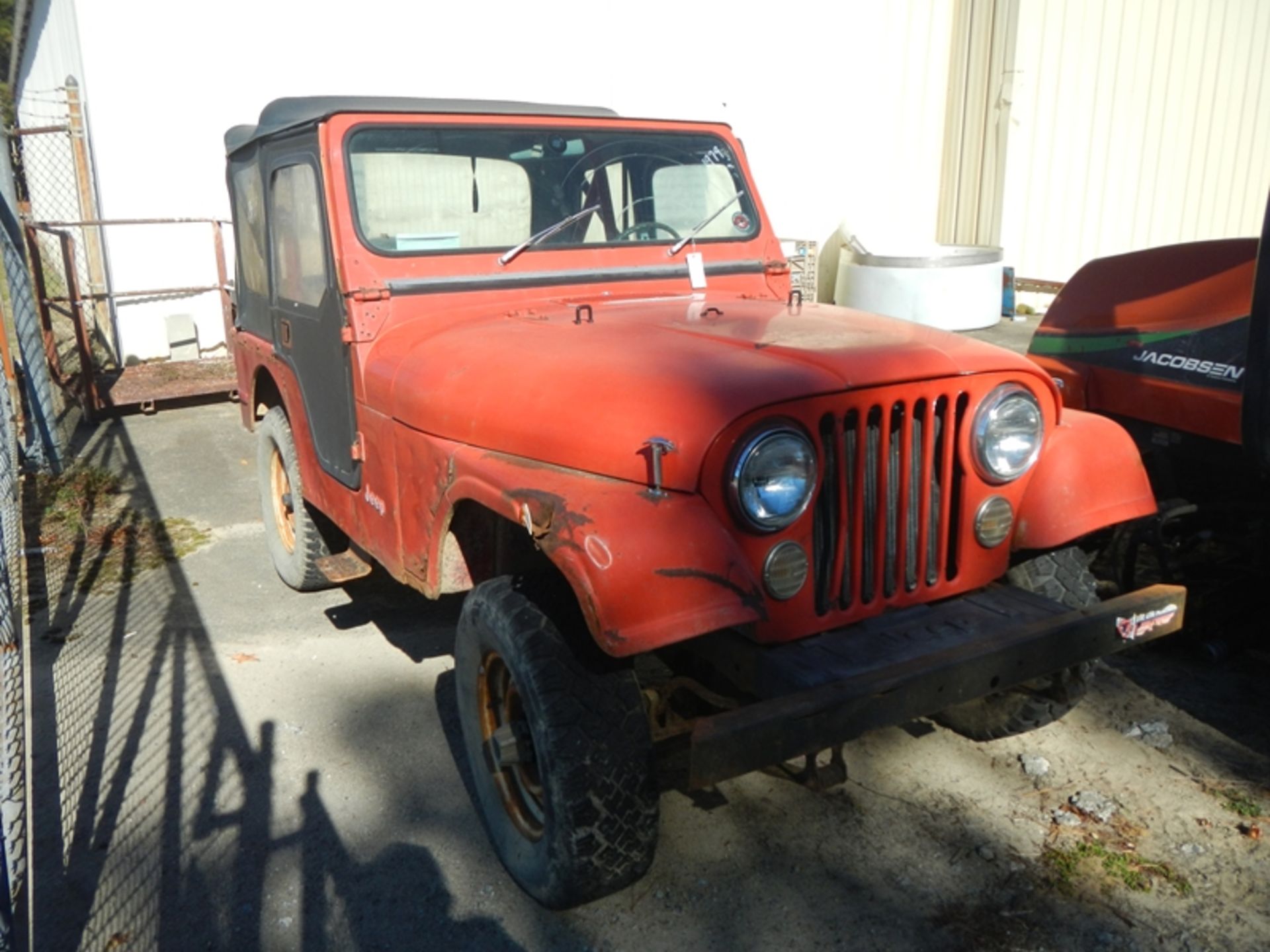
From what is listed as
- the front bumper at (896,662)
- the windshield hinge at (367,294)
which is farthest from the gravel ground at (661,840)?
the windshield hinge at (367,294)

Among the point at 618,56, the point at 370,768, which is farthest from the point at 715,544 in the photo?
the point at 618,56

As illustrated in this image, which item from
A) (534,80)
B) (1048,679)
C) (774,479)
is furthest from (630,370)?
(534,80)

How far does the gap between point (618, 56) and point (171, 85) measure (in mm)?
4285

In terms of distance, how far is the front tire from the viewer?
242 cm

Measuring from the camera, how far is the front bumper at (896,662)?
2.18 m

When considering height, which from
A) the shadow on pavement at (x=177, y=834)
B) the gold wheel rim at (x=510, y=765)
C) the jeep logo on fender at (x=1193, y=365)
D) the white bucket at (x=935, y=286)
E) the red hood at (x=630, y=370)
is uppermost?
the red hood at (x=630, y=370)

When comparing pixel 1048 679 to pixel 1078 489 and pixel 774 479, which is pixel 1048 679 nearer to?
pixel 1078 489

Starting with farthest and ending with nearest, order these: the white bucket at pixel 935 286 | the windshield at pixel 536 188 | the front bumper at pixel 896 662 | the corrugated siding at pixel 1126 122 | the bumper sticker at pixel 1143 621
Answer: the corrugated siding at pixel 1126 122, the white bucket at pixel 935 286, the windshield at pixel 536 188, the bumper sticker at pixel 1143 621, the front bumper at pixel 896 662

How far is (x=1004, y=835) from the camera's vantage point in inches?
118

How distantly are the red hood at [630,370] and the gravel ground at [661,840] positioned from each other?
3.76 feet

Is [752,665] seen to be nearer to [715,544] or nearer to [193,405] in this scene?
[715,544]

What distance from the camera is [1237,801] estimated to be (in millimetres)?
3139

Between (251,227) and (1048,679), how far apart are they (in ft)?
12.1

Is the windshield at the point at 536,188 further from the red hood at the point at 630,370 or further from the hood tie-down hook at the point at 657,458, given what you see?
the hood tie-down hook at the point at 657,458
